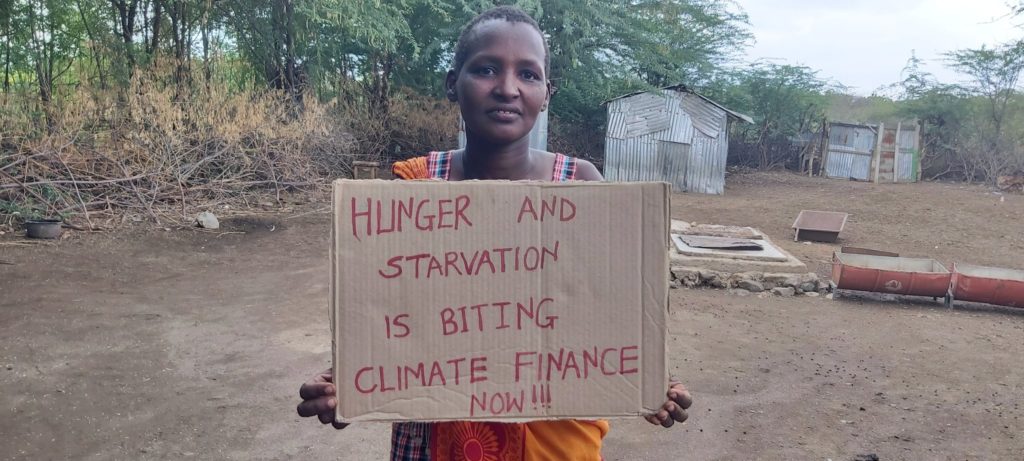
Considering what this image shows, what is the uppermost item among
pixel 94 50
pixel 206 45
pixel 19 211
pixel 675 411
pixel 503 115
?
pixel 206 45

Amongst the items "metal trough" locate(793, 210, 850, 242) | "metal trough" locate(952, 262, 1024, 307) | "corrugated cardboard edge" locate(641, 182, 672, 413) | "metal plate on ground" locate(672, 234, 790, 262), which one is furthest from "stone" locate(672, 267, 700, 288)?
"corrugated cardboard edge" locate(641, 182, 672, 413)

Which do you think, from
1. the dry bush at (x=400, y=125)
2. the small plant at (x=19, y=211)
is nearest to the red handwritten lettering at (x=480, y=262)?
the small plant at (x=19, y=211)

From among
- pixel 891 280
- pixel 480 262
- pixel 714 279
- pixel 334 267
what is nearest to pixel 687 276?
pixel 714 279

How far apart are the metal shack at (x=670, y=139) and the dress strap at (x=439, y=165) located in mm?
14666

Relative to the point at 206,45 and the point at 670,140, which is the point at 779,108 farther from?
the point at 206,45

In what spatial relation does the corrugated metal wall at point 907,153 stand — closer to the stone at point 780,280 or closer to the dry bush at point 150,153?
the stone at point 780,280

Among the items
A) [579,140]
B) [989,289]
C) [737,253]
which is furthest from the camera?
[579,140]

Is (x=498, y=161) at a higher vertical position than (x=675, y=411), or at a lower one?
higher

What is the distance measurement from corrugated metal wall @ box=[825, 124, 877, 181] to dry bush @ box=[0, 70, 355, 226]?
16.0 metres

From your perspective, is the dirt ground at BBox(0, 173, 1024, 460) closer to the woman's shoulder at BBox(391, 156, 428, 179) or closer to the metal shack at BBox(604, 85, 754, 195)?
the woman's shoulder at BBox(391, 156, 428, 179)

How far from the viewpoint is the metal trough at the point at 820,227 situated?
381 inches

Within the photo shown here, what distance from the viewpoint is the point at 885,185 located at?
58.9 feet

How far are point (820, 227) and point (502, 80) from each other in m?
9.52

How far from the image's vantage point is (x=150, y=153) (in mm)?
8781
